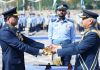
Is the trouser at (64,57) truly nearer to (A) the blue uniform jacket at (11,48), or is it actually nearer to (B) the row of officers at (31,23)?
(A) the blue uniform jacket at (11,48)

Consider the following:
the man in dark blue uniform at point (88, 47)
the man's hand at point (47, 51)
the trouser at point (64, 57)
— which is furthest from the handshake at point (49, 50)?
the trouser at point (64, 57)

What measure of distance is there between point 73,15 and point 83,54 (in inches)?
1347

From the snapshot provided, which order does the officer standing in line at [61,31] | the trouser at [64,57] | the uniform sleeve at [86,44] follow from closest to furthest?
1. the uniform sleeve at [86,44]
2. the trouser at [64,57]
3. the officer standing in line at [61,31]

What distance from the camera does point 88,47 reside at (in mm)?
5133

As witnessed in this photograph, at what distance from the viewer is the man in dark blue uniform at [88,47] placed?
5152 millimetres

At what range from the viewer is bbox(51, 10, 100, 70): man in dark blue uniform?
5152 millimetres

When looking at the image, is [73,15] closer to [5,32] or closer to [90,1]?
[90,1]

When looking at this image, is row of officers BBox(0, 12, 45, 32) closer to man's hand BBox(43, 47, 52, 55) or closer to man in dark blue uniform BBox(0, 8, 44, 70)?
man's hand BBox(43, 47, 52, 55)

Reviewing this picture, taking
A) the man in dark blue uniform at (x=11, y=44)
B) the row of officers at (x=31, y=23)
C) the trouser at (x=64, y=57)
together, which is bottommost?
the row of officers at (x=31, y=23)

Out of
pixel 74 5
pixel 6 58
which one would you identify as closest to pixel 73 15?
pixel 74 5

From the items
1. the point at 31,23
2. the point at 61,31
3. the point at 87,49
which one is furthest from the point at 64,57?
the point at 31,23

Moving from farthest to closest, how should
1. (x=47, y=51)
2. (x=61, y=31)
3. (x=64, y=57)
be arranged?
(x=61, y=31), (x=64, y=57), (x=47, y=51)

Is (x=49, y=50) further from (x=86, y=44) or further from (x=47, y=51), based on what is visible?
(x=86, y=44)

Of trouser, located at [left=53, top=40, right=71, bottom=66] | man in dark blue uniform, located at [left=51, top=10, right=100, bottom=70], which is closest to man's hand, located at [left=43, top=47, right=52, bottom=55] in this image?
man in dark blue uniform, located at [left=51, top=10, right=100, bottom=70]
